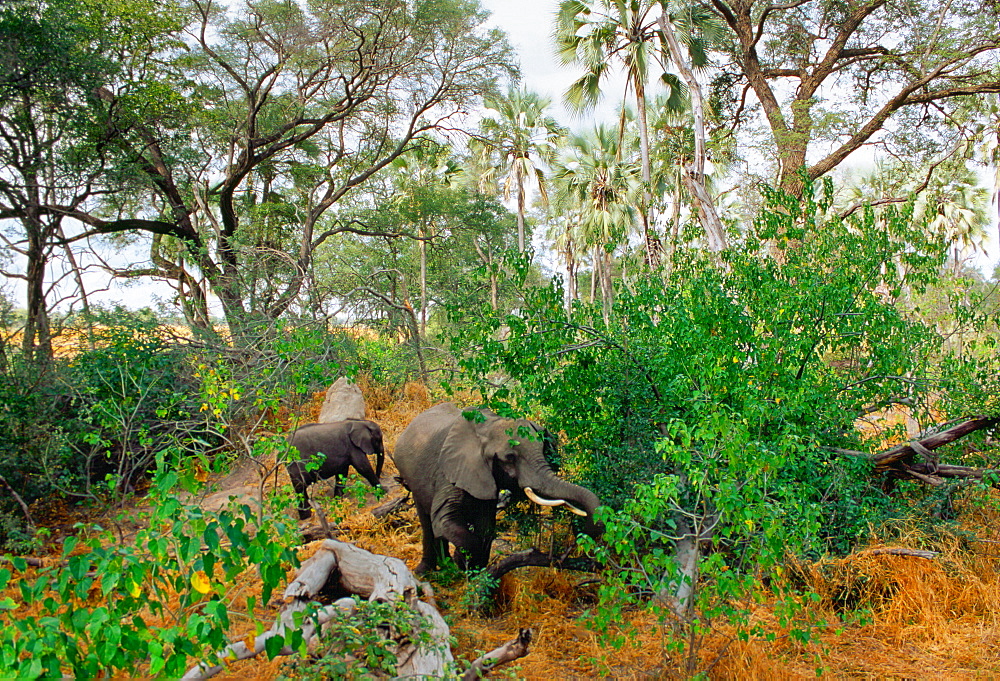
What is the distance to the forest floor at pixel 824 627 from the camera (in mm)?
4273

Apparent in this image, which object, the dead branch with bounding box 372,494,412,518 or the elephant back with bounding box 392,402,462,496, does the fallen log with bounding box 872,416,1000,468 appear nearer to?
the elephant back with bounding box 392,402,462,496

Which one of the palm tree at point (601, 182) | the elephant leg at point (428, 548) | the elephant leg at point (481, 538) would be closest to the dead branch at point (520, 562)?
the elephant leg at point (481, 538)

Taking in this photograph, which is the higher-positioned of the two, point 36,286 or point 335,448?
point 36,286

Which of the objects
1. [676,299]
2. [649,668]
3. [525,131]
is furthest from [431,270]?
[649,668]

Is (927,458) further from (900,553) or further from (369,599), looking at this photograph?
(369,599)

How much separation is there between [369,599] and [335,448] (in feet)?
11.9

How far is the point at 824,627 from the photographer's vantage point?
4629 mm

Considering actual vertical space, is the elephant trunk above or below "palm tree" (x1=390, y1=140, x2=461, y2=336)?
below

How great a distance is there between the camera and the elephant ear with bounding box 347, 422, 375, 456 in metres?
8.03

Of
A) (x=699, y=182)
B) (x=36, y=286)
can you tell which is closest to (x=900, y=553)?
(x=699, y=182)

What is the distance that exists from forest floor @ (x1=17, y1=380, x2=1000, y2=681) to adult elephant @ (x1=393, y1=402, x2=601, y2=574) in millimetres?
514

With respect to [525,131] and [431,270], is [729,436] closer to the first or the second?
[431,270]

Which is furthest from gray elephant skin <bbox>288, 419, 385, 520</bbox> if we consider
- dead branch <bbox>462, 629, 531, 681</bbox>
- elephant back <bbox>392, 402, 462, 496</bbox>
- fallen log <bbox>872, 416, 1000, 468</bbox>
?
fallen log <bbox>872, 416, 1000, 468</bbox>

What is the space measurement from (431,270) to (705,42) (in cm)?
1232
